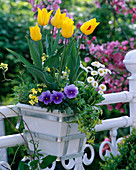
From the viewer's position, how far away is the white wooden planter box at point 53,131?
59.6 inches

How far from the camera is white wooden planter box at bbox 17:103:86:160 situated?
151 centimetres

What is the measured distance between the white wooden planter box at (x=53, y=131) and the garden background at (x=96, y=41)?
4.54 ft

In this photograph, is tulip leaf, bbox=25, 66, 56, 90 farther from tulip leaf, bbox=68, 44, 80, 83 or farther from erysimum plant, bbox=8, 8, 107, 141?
tulip leaf, bbox=68, 44, 80, 83

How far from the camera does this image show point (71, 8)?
584 cm

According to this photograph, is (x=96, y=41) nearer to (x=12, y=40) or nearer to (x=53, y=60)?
(x=12, y=40)

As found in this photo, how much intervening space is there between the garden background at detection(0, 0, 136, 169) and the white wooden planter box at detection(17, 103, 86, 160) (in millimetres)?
1383

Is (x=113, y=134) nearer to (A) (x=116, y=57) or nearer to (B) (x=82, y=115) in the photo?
(B) (x=82, y=115)

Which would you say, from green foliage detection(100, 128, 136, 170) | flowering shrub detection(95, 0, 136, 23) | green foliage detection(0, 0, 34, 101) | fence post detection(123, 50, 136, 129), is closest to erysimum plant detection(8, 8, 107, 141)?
green foliage detection(100, 128, 136, 170)

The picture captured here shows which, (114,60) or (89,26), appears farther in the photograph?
(114,60)

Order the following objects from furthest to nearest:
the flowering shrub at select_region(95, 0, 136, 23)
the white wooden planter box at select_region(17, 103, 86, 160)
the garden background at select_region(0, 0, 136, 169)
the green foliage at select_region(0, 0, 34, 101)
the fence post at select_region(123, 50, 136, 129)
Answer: the green foliage at select_region(0, 0, 34, 101) → the flowering shrub at select_region(95, 0, 136, 23) → the garden background at select_region(0, 0, 136, 169) → the fence post at select_region(123, 50, 136, 129) → the white wooden planter box at select_region(17, 103, 86, 160)

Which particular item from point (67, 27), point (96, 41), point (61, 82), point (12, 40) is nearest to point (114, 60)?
point (96, 41)

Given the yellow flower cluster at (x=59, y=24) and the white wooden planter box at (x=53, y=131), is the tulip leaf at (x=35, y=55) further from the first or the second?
the white wooden planter box at (x=53, y=131)

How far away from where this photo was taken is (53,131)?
154 centimetres

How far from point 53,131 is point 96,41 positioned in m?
2.05
